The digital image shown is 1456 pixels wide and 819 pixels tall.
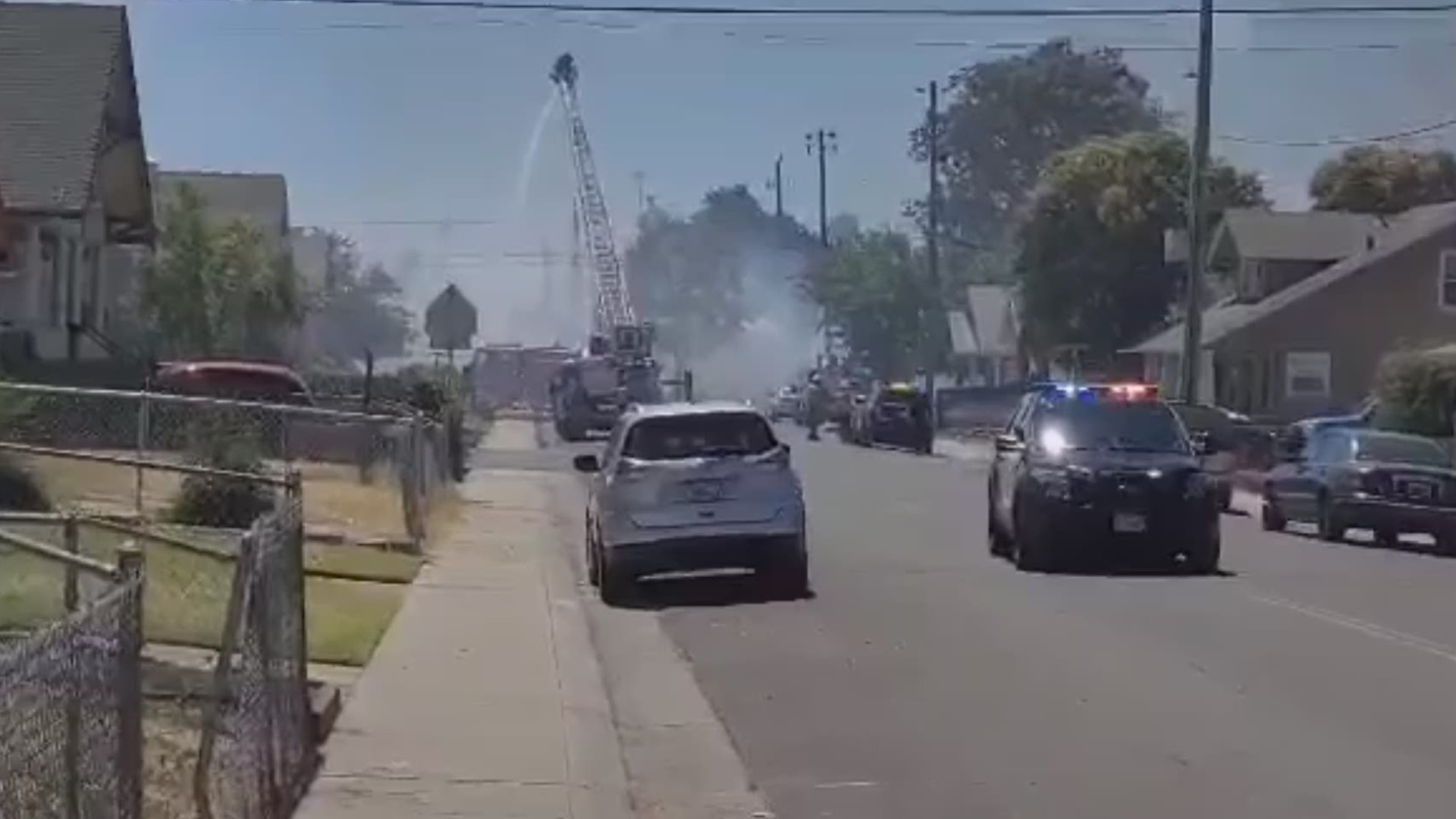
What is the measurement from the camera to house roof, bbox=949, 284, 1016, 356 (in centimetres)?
10450

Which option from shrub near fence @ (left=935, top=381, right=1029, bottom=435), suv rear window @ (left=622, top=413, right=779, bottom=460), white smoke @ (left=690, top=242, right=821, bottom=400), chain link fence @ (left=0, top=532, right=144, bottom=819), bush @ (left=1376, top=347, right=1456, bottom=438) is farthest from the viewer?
white smoke @ (left=690, top=242, right=821, bottom=400)

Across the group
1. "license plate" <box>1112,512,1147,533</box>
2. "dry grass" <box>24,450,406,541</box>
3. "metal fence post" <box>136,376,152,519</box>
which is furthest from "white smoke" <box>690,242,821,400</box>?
"metal fence post" <box>136,376,152,519</box>

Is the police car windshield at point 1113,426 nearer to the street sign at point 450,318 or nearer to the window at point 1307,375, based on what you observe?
the street sign at point 450,318

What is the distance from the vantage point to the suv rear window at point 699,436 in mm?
24797

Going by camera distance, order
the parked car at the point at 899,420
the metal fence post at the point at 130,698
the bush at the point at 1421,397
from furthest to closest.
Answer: the parked car at the point at 899,420 → the bush at the point at 1421,397 → the metal fence post at the point at 130,698

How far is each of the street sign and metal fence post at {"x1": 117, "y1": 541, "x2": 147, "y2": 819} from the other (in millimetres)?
42381

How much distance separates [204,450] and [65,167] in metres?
17.9

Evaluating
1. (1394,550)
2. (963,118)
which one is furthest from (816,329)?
(1394,550)

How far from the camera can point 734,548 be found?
24406 millimetres

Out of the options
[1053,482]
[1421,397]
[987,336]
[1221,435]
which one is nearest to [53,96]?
[1221,435]

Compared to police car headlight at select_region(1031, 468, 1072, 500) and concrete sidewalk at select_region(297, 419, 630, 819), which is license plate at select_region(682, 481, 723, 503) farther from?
police car headlight at select_region(1031, 468, 1072, 500)

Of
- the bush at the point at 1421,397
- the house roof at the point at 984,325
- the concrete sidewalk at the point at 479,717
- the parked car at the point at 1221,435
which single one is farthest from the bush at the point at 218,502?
the house roof at the point at 984,325

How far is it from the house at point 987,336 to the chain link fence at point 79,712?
299 feet

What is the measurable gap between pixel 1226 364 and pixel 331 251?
5596cm
